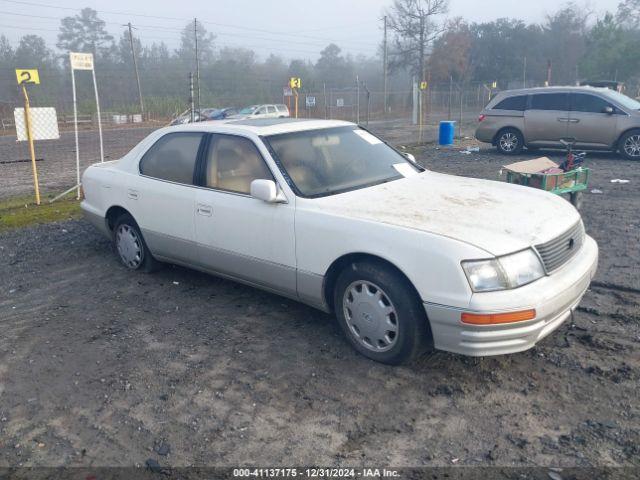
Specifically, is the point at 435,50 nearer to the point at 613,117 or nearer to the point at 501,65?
the point at 501,65

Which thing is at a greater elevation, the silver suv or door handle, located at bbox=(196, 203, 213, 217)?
the silver suv

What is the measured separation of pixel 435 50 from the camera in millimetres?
58375

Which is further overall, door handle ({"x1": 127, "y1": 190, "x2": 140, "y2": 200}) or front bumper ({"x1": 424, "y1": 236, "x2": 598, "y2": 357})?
door handle ({"x1": 127, "y1": 190, "x2": 140, "y2": 200})

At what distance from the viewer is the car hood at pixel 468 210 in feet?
12.0

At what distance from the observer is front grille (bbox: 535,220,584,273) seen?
3707 millimetres

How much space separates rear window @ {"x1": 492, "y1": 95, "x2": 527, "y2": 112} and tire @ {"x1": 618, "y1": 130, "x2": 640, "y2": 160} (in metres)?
2.45

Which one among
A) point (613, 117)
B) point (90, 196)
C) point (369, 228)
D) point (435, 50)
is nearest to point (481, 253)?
point (369, 228)

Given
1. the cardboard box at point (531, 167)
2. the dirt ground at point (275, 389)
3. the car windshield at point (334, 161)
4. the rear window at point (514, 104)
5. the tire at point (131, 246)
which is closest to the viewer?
the dirt ground at point (275, 389)

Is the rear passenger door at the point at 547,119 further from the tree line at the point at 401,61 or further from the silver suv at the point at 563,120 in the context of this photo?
the tree line at the point at 401,61

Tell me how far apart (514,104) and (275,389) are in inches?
519

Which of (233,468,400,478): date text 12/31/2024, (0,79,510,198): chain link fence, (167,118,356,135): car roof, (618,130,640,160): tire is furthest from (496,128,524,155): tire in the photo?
(233,468,400,478): date text 12/31/2024

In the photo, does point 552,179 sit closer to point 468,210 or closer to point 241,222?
point 468,210

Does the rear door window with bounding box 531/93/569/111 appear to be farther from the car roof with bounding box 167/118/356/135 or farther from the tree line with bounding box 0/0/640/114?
the tree line with bounding box 0/0/640/114

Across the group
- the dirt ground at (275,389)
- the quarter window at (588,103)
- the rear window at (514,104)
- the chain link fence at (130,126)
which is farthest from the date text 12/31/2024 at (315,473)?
the rear window at (514,104)
